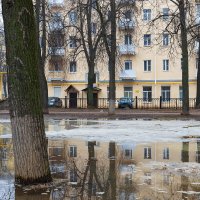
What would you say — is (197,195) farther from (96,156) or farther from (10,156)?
A: (10,156)

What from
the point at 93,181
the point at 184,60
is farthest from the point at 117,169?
the point at 184,60

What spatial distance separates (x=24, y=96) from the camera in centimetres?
756

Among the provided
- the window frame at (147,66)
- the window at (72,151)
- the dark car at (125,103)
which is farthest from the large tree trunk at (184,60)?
the window frame at (147,66)

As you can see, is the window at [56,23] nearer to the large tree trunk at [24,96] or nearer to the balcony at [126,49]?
the balcony at [126,49]

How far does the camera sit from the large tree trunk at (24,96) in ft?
24.5

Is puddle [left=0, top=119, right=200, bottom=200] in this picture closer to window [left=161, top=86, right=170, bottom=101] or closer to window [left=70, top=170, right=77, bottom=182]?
window [left=70, top=170, right=77, bottom=182]

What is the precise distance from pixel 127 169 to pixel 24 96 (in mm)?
2862

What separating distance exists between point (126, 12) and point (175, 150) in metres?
21.0

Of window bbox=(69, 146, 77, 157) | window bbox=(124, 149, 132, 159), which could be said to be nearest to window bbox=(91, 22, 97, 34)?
window bbox=(69, 146, 77, 157)

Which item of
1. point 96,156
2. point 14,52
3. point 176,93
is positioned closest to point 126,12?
point 96,156

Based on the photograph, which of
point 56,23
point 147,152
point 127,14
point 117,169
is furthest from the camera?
point 56,23

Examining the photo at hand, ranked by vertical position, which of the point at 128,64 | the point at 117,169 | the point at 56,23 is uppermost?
the point at 56,23

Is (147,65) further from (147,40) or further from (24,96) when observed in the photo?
(24,96)

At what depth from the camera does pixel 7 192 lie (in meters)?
7.16
